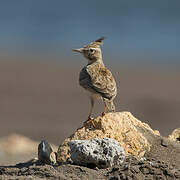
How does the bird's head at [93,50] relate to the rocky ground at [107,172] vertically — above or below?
above

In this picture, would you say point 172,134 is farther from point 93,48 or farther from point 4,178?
point 4,178

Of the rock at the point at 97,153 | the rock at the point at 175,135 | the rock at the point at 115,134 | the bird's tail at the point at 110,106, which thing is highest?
the bird's tail at the point at 110,106

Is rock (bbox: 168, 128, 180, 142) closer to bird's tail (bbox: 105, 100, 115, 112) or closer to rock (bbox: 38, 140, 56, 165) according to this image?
bird's tail (bbox: 105, 100, 115, 112)

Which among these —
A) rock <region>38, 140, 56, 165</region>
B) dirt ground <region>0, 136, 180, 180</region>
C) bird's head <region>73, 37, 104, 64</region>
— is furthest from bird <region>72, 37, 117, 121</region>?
dirt ground <region>0, 136, 180, 180</region>

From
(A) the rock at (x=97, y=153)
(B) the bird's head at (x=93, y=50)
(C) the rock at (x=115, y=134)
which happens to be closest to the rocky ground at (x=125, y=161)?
(C) the rock at (x=115, y=134)

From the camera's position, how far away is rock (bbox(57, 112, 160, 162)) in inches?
343

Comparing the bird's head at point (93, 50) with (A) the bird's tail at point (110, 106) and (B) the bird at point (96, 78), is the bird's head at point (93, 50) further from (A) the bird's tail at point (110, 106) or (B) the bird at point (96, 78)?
(A) the bird's tail at point (110, 106)

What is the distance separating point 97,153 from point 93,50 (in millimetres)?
4013

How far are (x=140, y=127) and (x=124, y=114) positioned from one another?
0.48 metres

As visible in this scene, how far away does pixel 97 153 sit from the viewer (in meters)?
7.34

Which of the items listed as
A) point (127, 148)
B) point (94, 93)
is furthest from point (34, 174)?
point (94, 93)

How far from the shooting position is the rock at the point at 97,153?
287 inches

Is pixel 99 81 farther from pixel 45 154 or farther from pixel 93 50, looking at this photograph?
pixel 45 154

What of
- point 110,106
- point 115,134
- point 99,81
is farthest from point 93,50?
point 115,134
